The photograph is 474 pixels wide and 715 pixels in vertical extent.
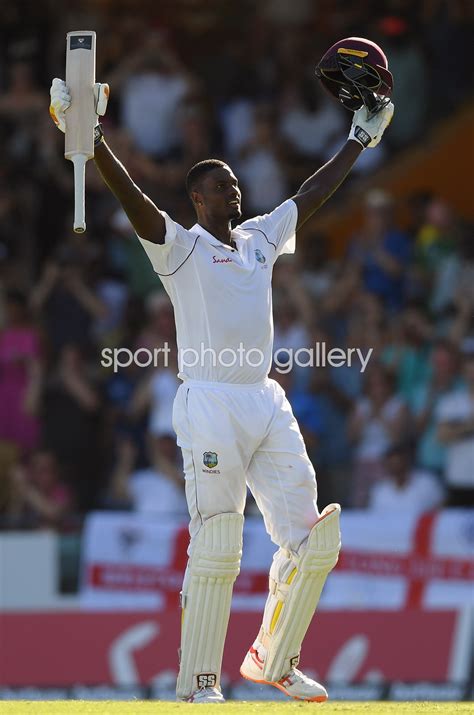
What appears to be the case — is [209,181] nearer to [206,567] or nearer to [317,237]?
[206,567]

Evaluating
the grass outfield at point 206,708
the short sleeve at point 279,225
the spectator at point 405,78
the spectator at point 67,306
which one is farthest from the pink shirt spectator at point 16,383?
the grass outfield at point 206,708

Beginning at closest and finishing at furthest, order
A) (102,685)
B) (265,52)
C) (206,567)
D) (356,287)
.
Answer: (206,567)
(102,685)
(356,287)
(265,52)

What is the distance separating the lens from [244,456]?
6078 mm

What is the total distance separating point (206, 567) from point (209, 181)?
1508mm

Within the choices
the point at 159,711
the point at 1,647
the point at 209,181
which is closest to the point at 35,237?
the point at 1,647

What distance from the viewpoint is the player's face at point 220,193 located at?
20.2 ft

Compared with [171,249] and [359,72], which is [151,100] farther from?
[171,249]

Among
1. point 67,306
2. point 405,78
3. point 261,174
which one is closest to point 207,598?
point 67,306

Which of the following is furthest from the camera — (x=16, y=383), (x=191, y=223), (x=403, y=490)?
(x=191, y=223)

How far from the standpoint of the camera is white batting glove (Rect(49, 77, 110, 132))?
5.86m

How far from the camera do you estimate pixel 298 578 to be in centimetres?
612

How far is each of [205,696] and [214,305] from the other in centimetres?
150

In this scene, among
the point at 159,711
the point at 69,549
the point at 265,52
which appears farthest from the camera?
the point at 265,52

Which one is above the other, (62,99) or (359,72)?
(359,72)
